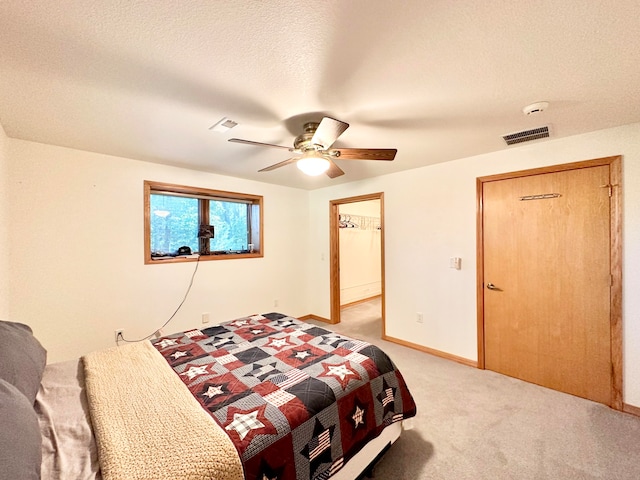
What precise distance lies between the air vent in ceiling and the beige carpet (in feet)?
7.64

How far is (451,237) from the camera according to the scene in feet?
10.5

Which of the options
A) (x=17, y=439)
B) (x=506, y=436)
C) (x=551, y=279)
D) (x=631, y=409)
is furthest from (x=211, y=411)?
→ (x=631, y=409)

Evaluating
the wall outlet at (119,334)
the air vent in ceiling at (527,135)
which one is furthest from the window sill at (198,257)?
the air vent in ceiling at (527,135)

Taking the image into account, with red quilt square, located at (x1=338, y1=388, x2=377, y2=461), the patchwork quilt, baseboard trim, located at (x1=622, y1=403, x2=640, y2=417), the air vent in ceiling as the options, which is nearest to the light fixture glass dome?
the patchwork quilt

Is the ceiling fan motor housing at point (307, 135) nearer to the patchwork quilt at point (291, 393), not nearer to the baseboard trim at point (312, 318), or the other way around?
the patchwork quilt at point (291, 393)

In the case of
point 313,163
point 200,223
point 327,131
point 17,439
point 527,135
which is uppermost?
point 527,135

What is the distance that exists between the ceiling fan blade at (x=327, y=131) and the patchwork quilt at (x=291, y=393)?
4.88ft

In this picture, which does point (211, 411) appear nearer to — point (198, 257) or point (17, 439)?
point (17, 439)

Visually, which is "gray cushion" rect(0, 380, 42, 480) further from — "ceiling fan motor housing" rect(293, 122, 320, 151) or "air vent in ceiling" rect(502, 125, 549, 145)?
"air vent in ceiling" rect(502, 125, 549, 145)

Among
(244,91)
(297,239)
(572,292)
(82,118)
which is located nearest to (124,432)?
(244,91)

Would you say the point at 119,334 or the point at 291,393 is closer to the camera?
the point at 291,393

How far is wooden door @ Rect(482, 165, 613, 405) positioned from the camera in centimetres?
233

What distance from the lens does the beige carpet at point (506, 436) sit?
1.66 meters

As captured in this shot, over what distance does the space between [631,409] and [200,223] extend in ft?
15.4
